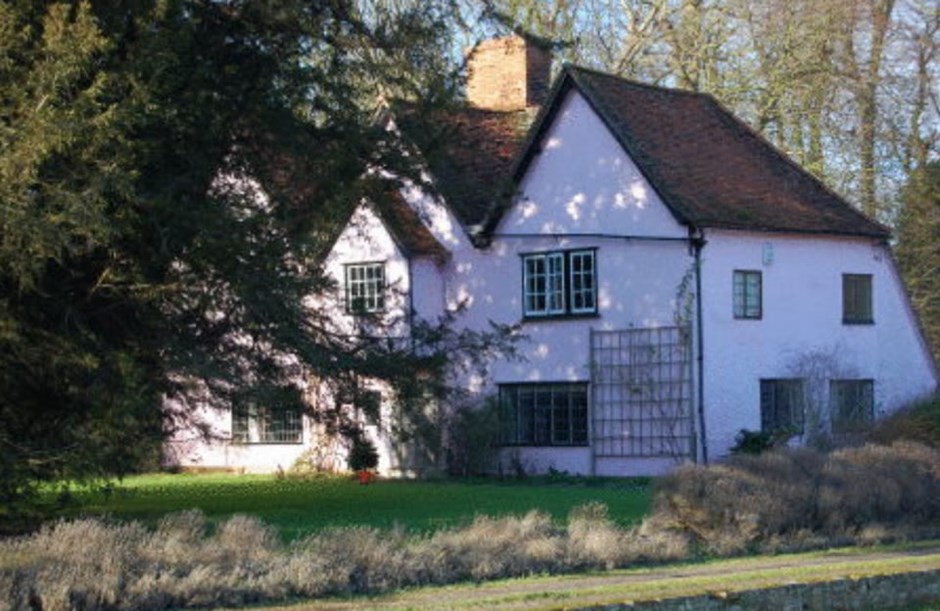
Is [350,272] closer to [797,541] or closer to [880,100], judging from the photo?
[880,100]

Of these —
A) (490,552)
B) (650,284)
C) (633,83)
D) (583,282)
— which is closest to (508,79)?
(633,83)

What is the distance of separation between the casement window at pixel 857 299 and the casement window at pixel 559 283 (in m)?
5.67

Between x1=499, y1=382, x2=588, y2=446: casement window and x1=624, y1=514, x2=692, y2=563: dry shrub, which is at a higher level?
x1=499, y1=382, x2=588, y2=446: casement window

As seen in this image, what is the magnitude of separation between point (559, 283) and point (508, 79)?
7.83 meters

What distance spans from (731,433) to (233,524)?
1817cm

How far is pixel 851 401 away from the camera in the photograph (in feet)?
120

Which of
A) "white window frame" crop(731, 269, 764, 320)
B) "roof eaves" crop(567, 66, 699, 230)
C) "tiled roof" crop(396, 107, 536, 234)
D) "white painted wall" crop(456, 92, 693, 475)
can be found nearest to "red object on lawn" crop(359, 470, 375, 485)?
"white painted wall" crop(456, 92, 693, 475)

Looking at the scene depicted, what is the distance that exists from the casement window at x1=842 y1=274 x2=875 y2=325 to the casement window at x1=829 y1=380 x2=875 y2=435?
139cm

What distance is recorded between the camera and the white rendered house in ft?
113

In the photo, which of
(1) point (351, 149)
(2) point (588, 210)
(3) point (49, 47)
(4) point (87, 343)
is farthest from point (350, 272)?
(3) point (49, 47)

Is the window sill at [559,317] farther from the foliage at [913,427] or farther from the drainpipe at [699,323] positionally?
the foliage at [913,427]

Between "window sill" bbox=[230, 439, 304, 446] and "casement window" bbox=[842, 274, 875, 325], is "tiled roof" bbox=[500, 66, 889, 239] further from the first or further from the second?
"window sill" bbox=[230, 439, 304, 446]

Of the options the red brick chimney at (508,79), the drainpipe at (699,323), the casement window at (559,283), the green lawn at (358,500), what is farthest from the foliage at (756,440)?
the red brick chimney at (508,79)

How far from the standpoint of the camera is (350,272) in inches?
1561
